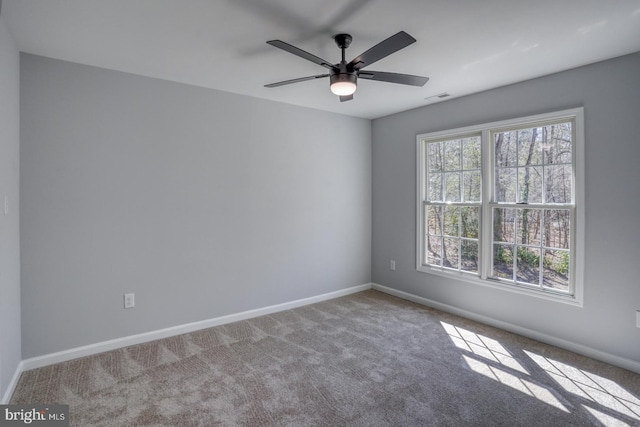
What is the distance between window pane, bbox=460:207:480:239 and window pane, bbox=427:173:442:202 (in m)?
0.37

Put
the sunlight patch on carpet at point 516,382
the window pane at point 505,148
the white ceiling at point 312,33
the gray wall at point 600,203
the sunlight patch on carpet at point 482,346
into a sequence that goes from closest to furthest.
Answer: the white ceiling at point 312,33 < the sunlight patch on carpet at point 516,382 < the gray wall at point 600,203 < the sunlight patch on carpet at point 482,346 < the window pane at point 505,148

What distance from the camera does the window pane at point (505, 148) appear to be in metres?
3.39

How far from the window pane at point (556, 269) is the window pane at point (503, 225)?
353 millimetres

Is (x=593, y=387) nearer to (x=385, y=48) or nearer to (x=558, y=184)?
(x=558, y=184)

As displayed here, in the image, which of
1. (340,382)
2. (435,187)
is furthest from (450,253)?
(340,382)

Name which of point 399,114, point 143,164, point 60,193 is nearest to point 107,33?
point 143,164

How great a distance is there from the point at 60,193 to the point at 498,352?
3894 millimetres

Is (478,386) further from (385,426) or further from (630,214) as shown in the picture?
(630,214)

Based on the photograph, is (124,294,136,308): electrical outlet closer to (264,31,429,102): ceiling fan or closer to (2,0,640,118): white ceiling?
(2,0,640,118): white ceiling

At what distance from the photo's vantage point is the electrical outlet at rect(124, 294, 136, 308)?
118 inches

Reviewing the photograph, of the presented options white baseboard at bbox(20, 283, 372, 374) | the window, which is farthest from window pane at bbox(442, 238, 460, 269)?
white baseboard at bbox(20, 283, 372, 374)

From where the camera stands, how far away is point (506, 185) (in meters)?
3.46

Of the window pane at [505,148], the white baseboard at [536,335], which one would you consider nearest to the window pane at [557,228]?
the window pane at [505,148]

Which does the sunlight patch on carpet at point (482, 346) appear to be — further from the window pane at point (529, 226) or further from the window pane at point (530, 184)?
the window pane at point (530, 184)
